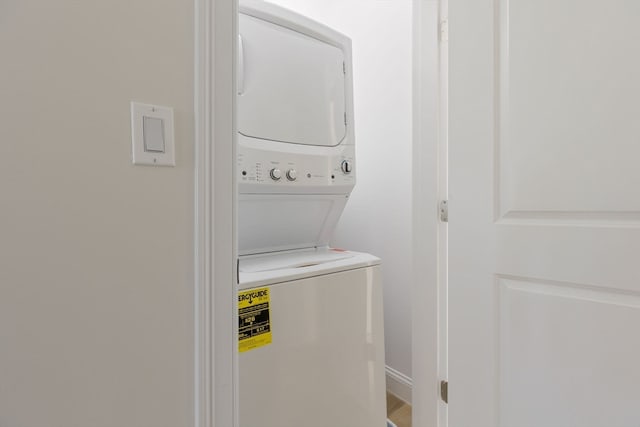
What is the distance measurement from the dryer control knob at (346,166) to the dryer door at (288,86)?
86 millimetres

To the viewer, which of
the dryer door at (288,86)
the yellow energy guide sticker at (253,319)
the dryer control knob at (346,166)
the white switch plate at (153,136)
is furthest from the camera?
the dryer control knob at (346,166)

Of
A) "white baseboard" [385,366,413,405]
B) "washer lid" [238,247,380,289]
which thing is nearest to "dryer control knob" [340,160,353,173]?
"washer lid" [238,247,380,289]

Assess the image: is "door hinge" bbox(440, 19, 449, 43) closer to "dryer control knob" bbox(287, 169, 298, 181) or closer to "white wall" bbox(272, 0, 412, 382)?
"white wall" bbox(272, 0, 412, 382)

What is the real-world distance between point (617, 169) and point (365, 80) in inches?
56.2

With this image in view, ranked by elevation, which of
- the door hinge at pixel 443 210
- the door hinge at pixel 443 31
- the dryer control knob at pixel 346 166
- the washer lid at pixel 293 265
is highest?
the door hinge at pixel 443 31

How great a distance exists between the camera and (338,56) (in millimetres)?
1402

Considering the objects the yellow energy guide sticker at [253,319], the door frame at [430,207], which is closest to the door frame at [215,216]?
the yellow energy guide sticker at [253,319]

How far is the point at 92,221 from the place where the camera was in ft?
1.94

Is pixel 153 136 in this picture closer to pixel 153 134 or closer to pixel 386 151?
pixel 153 134

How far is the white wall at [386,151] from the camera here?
5.82ft

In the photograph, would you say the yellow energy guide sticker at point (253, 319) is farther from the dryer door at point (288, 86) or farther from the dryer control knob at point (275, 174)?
the dryer door at point (288, 86)

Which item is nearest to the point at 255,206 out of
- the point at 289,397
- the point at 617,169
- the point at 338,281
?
the point at 338,281

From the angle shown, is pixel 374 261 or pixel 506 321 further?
pixel 374 261

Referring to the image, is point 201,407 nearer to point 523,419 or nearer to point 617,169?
point 523,419
